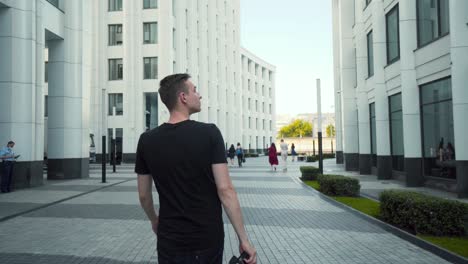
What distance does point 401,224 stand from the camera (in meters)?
8.48

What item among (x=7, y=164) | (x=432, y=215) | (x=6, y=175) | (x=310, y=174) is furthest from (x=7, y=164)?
(x=432, y=215)

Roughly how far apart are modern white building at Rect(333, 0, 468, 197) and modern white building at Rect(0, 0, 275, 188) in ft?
46.9

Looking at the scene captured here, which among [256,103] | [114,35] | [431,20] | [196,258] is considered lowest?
[196,258]

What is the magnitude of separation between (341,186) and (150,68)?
1219 inches

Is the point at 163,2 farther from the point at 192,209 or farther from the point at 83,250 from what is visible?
the point at 192,209

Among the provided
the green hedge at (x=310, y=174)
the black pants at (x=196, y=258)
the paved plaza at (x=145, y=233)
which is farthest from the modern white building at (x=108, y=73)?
the black pants at (x=196, y=258)

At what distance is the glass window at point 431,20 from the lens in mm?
14966

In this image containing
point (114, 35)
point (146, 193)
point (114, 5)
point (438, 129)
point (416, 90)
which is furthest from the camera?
point (114, 5)

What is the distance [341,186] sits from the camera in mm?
A: 13789

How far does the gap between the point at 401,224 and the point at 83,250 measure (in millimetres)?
5717

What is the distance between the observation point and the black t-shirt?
2719mm

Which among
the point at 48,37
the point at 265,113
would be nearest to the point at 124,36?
the point at 48,37

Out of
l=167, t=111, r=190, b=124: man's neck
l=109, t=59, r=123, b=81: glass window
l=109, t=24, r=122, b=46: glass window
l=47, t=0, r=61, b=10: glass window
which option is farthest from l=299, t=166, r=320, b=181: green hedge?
l=109, t=24, r=122, b=46: glass window

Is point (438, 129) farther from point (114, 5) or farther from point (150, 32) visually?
point (114, 5)
